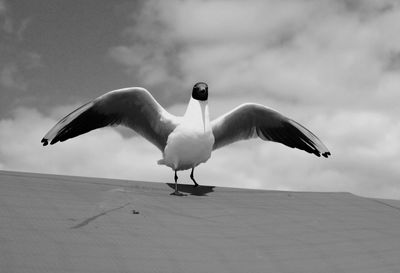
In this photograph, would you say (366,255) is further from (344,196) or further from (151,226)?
(344,196)

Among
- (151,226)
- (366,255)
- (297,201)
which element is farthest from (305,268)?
(297,201)

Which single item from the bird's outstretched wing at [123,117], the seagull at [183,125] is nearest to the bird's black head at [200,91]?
the seagull at [183,125]

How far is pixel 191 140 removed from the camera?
16.8 ft

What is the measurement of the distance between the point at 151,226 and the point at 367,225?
1.96m

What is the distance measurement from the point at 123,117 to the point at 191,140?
3.46 feet

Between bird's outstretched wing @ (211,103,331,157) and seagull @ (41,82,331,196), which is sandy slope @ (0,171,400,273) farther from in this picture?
bird's outstretched wing @ (211,103,331,157)

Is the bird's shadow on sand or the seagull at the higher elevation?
the seagull

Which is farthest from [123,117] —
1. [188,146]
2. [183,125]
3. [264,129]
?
[264,129]

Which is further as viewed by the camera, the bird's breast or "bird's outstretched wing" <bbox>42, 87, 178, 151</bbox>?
"bird's outstretched wing" <bbox>42, 87, 178, 151</bbox>

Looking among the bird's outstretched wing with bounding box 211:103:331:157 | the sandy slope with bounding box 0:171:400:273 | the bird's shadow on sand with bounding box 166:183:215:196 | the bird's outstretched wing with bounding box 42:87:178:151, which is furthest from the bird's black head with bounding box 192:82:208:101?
the sandy slope with bounding box 0:171:400:273

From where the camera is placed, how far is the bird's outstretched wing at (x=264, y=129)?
19.5ft

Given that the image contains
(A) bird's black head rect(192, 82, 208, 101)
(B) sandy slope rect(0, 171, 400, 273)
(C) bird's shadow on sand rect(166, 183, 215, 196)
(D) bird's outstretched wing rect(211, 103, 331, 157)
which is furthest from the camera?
(D) bird's outstretched wing rect(211, 103, 331, 157)

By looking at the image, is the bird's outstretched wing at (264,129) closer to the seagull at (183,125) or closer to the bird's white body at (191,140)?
the seagull at (183,125)

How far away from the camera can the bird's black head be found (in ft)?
17.7
